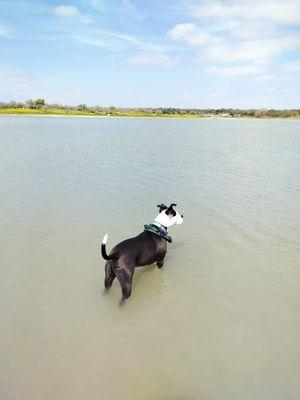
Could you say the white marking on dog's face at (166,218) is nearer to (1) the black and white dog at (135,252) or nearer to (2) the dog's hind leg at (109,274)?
(1) the black and white dog at (135,252)

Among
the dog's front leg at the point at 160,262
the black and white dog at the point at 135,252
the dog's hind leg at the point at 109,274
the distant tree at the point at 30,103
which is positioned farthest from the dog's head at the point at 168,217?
the distant tree at the point at 30,103

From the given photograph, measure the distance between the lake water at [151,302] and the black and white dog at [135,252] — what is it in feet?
1.08

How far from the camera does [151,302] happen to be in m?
4.70

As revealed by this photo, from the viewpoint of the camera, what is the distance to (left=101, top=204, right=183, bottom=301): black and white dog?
446 centimetres

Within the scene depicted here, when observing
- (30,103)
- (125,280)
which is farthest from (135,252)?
(30,103)

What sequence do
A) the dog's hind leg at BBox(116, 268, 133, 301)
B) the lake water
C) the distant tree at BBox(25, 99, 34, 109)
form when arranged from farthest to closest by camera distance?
the distant tree at BBox(25, 99, 34, 109)
the dog's hind leg at BBox(116, 268, 133, 301)
the lake water

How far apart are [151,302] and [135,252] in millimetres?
707

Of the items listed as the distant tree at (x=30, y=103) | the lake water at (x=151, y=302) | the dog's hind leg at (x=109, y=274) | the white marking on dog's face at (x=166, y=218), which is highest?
the white marking on dog's face at (x=166, y=218)

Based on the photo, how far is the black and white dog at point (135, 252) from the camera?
4465mm

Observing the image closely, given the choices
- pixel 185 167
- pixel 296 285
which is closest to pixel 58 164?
pixel 185 167

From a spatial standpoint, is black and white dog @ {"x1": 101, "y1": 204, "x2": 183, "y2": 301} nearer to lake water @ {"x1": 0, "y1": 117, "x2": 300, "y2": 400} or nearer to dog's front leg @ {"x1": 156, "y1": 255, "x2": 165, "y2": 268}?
dog's front leg @ {"x1": 156, "y1": 255, "x2": 165, "y2": 268}

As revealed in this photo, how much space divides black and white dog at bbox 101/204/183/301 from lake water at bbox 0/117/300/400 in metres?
0.33

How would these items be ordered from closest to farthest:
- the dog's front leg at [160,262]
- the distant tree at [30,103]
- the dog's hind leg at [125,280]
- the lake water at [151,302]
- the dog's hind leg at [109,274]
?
the lake water at [151,302], the dog's hind leg at [125,280], the dog's hind leg at [109,274], the dog's front leg at [160,262], the distant tree at [30,103]

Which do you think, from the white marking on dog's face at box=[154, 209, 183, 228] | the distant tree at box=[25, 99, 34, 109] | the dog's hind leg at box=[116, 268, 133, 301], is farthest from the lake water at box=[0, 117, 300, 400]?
the distant tree at box=[25, 99, 34, 109]
